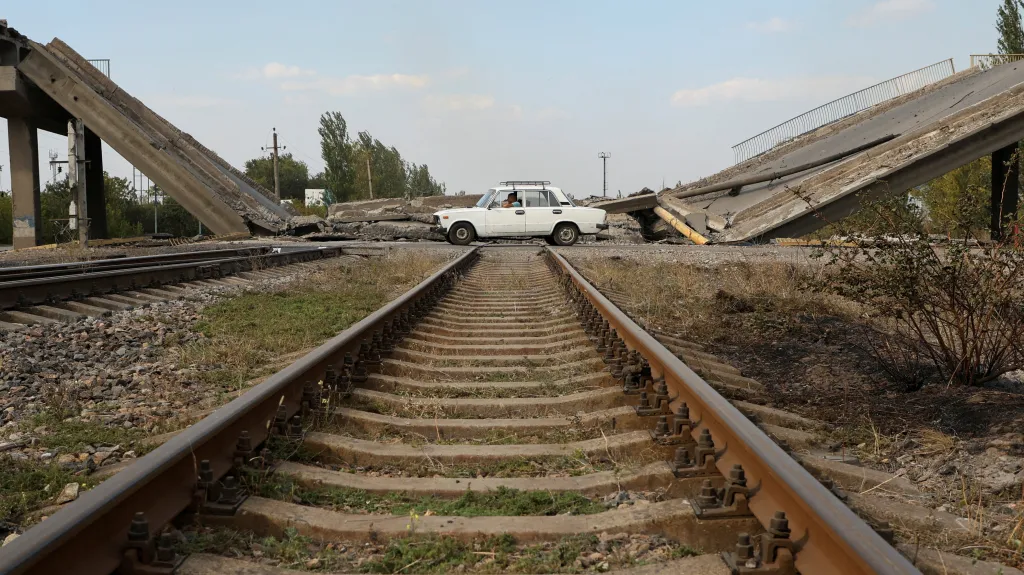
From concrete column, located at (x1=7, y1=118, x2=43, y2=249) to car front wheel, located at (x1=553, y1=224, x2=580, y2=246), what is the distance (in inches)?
673

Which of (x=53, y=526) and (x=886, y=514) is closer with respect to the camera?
(x=53, y=526)

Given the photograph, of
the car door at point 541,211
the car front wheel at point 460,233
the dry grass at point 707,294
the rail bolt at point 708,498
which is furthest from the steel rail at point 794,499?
the car front wheel at point 460,233

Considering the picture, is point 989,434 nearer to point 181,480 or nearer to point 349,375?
point 349,375

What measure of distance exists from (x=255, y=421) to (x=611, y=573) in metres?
1.69

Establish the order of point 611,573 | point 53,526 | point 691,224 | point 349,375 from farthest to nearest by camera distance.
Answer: point 691,224
point 349,375
point 611,573
point 53,526

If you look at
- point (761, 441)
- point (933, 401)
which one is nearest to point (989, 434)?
point (933, 401)

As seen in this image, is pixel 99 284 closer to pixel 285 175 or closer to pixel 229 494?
pixel 229 494

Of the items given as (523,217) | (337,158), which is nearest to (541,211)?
(523,217)

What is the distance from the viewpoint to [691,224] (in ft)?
86.1

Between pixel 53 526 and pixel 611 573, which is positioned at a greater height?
pixel 53 526

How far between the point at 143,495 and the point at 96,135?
1135 inches

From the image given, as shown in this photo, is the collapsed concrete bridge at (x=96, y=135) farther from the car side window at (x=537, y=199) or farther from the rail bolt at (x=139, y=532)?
the rail bolt at (x=139, y=532)

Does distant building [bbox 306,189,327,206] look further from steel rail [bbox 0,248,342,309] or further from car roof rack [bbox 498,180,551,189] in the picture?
steel rail [bbox 0,248,342,309]

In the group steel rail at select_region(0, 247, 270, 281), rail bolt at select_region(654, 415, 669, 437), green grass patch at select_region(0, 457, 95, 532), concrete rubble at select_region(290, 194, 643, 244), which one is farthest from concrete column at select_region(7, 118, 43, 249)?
rail bolt at select_region(654, 415, 669, 437)
